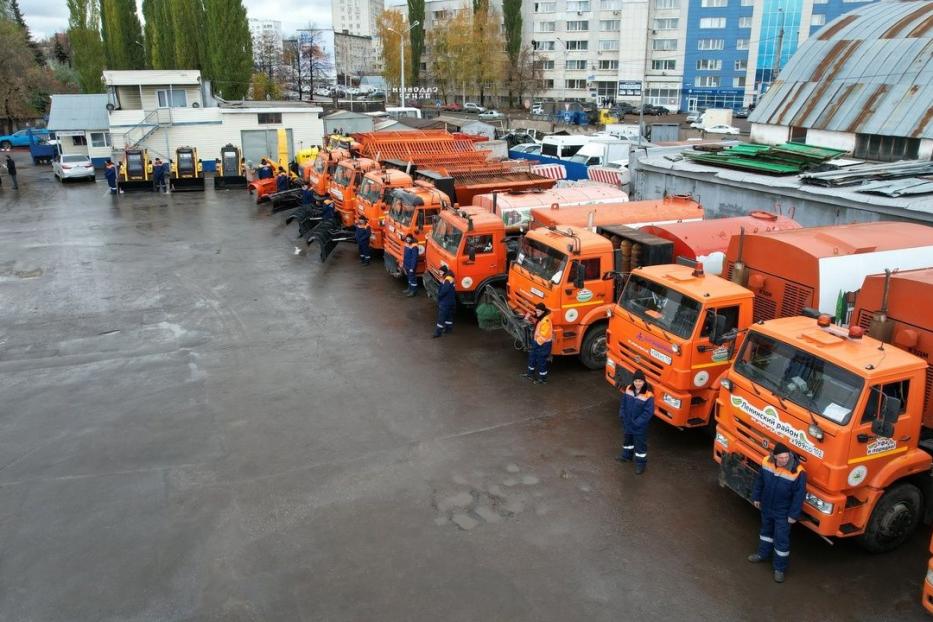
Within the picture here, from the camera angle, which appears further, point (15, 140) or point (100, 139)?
point (15, 140)

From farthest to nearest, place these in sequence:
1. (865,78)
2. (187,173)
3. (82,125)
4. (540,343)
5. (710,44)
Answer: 1. (710,44)
2. (82,125)
3. (187,173)
4. (865,78)
5. (540,343)

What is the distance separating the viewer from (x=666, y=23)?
7062 centimetres

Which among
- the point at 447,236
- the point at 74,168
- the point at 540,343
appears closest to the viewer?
the point at 540,343

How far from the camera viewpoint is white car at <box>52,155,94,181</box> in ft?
109

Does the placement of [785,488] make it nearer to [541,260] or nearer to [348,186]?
[541,260]

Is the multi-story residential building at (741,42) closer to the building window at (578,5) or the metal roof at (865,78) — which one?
the building window at (578,5)

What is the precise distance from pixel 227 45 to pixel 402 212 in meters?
Result: 39.7

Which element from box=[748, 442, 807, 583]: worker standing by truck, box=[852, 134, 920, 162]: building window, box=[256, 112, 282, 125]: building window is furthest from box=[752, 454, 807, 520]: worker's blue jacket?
box=[256, 112, 282, 125]: building window

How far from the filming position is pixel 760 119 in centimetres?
2519

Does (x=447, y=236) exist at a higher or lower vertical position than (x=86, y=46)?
lower

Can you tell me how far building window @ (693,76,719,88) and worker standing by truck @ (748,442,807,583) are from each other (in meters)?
69.6

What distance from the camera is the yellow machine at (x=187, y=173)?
31.3m

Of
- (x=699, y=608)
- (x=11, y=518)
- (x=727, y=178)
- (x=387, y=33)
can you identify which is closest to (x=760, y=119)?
(x=727, y=178)

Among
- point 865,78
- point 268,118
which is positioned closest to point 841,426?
point 865,78
